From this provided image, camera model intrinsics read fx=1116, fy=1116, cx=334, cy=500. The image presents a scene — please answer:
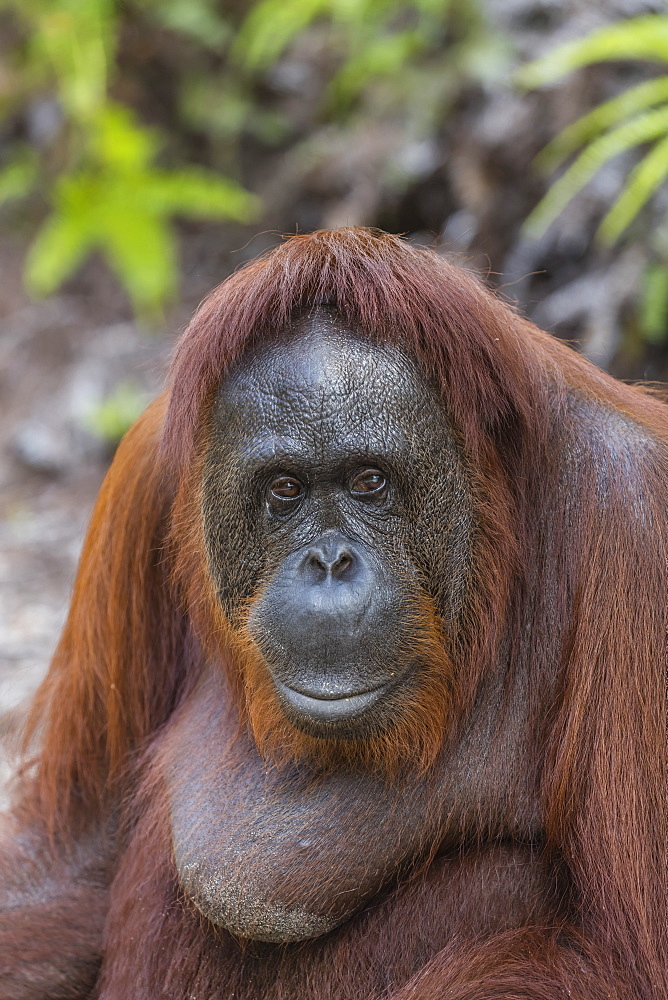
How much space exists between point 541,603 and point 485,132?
11.6 ft

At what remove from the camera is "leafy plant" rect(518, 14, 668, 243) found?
13.6ft

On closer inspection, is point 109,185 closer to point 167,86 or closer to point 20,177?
point 20,177

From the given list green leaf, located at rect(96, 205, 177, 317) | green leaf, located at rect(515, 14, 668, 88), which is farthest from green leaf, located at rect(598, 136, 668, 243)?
green leaf, located at rect(96, 205, 177, 317)

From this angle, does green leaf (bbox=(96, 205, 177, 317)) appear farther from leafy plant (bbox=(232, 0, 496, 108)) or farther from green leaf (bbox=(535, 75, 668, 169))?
green leaf (bbox=(535, 75, 668, 169))

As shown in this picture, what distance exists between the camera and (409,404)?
2.19 m

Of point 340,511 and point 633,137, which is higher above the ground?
point 633,137

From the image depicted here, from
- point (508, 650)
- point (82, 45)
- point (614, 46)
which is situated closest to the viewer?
point (508, 650)

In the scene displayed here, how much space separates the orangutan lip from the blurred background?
2044 mm

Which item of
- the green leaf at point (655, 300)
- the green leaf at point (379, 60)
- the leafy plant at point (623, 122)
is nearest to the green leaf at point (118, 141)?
the green leaf at point (379, 60)

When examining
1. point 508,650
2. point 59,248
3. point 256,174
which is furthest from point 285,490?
point 256,174

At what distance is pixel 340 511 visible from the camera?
2.17m

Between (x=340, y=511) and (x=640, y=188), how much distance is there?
260cm

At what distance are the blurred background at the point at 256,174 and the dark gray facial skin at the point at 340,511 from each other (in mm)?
2043

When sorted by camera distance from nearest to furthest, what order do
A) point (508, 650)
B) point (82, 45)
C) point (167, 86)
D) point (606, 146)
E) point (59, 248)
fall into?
point (508, 650) → point (606, 146) → point (82, 45) → point (59, 248) → point (167, 86)
